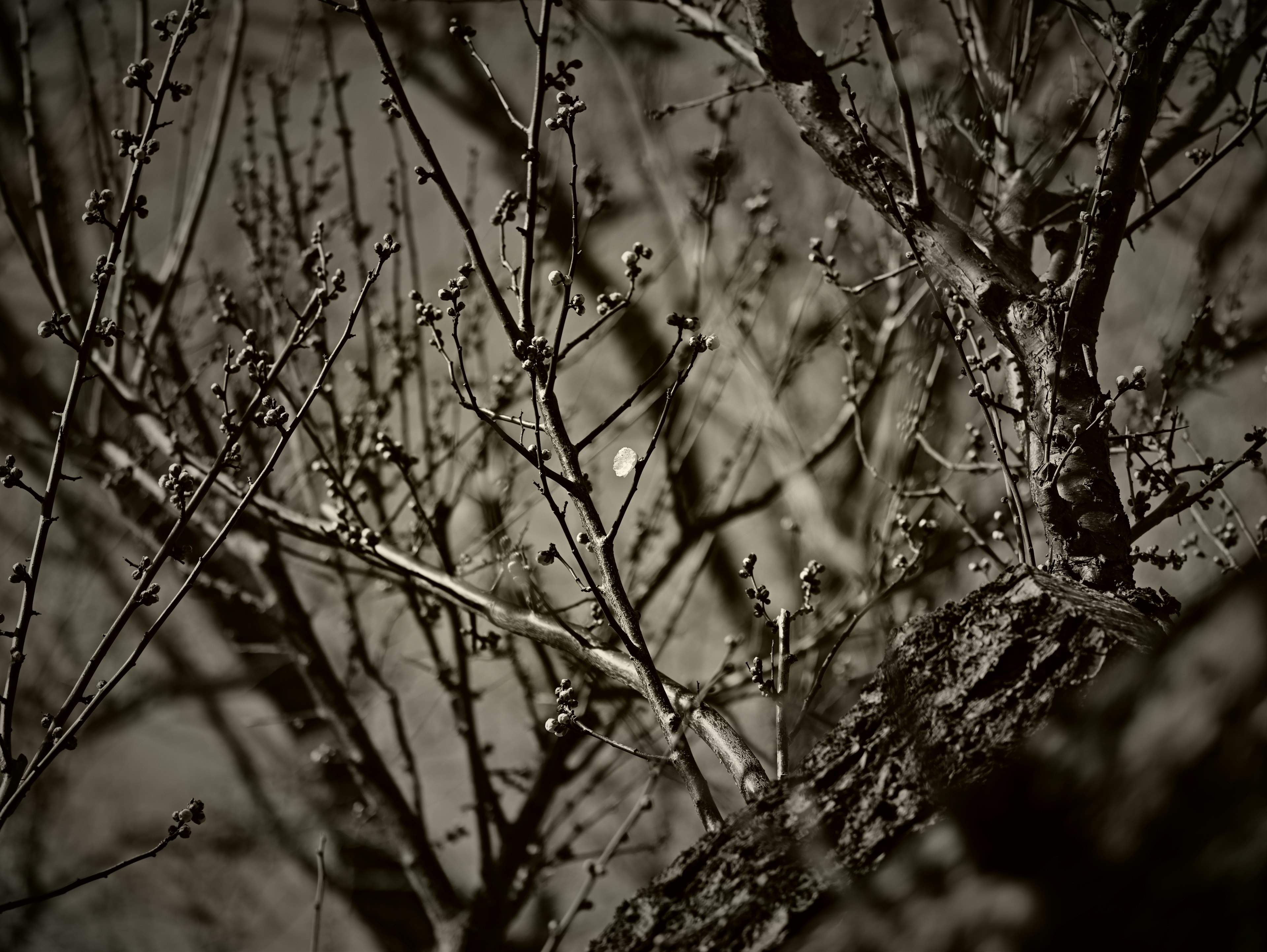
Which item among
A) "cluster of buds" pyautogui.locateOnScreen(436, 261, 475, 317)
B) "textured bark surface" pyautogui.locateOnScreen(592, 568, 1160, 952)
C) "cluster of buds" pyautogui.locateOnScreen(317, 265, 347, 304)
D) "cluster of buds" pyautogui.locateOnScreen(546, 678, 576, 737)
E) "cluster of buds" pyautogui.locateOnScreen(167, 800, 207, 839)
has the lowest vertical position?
"textured bark surface" pyautogui.locateOnScreen(592, 568, 1160, 952)

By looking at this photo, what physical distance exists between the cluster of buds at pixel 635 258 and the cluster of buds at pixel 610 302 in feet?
0.14

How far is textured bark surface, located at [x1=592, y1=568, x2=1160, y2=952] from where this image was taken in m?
1.07

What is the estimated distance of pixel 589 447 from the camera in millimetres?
3197

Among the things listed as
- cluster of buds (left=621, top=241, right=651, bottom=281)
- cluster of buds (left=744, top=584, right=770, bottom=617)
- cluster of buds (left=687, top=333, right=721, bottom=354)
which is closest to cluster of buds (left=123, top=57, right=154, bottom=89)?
cluster of buds (left=621, top=241, right=651, bottom=281)

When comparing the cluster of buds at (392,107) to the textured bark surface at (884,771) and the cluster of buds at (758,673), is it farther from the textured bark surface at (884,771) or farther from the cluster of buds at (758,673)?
the textured bark surface at (884,771)

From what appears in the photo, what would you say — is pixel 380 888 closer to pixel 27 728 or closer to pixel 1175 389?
pixel 27 728

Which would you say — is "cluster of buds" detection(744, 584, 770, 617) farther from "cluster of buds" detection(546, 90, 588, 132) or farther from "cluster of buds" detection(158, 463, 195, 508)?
"cluster of buds" detection(158, 463, 195, 508)

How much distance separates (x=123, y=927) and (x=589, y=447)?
276cm

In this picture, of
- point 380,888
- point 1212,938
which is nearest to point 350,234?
point 380,888

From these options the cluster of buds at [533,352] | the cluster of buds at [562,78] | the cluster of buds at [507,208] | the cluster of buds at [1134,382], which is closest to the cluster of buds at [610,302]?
the cluster of buds at [533,352]

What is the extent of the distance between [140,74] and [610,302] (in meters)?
0.97

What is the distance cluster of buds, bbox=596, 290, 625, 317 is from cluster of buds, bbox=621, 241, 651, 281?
0.04 m

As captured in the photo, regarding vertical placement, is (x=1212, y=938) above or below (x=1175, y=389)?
below

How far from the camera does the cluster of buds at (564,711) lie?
138 centimetres
